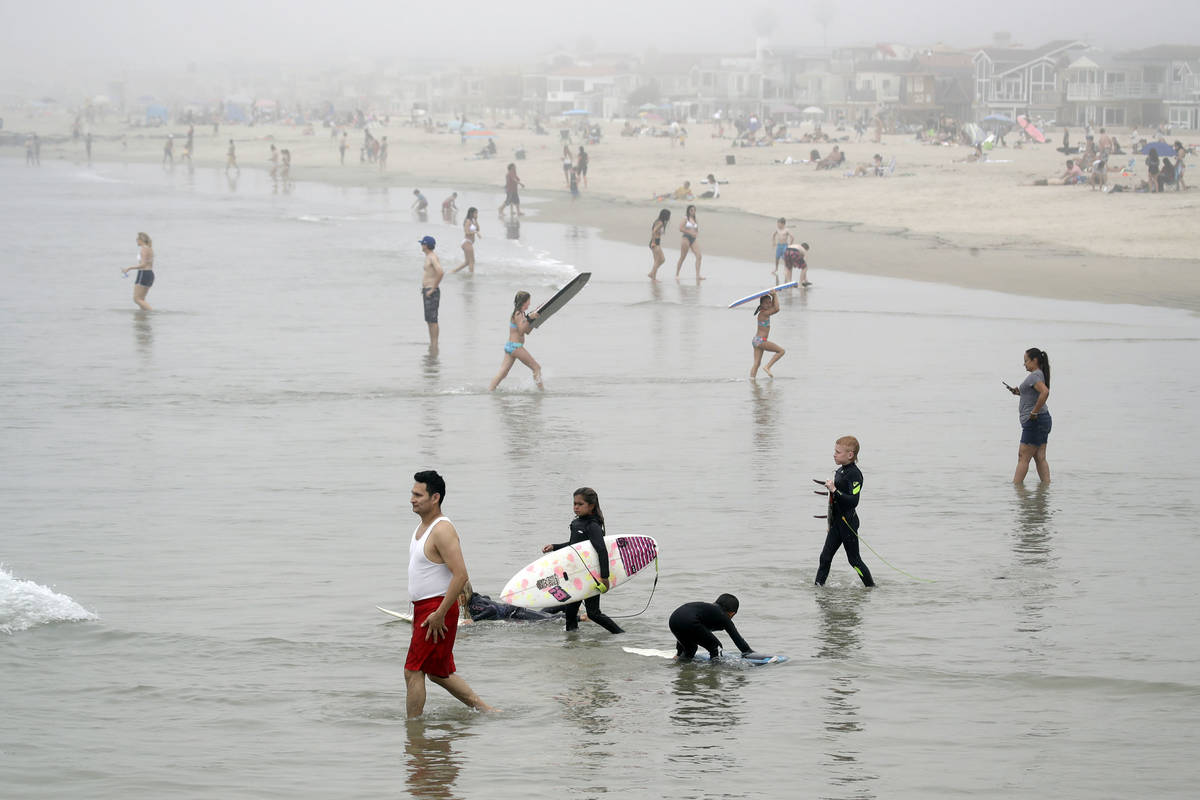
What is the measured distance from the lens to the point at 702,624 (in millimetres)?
8789

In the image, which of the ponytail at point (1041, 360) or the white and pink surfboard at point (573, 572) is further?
the ponytail at point (1041, 360)

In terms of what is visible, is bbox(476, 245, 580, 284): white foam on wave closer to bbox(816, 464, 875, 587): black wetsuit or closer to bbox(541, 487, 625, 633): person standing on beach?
bbox(816, 464, 875, 587): black wetsuit

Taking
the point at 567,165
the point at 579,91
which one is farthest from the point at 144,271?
the point at 579,91

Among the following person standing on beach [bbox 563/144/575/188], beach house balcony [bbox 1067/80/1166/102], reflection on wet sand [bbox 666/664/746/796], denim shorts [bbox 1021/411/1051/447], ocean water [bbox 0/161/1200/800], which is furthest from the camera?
beach house balcony [bbox 1067/80/1166/102]

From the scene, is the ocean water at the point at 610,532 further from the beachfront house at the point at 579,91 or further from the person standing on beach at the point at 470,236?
the beachfront house at the point at 579,91

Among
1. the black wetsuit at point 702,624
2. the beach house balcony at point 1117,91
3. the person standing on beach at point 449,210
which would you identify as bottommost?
the black wetsuit at point 702,624

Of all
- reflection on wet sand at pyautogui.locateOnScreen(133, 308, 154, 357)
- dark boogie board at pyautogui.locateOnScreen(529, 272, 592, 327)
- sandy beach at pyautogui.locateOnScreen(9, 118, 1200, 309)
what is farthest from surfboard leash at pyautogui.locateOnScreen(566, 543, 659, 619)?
sandy beach at pyautogui.locateOnScreen(9, 118, 1200, 309)

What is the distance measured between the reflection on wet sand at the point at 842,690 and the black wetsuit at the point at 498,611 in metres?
1.99

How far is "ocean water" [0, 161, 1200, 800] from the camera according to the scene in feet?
25.2

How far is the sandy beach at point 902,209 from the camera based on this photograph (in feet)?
105

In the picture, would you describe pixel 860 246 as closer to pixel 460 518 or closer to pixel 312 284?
pixel 312 284

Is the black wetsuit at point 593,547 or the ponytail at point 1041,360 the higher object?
the ponytail at point 1041,360

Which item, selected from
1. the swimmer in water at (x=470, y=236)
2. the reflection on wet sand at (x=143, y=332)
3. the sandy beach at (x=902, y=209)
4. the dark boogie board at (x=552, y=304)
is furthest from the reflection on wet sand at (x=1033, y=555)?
the swimmer in water at (x=470, y=236)

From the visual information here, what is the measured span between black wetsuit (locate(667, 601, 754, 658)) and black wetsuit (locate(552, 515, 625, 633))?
26.9 inches
